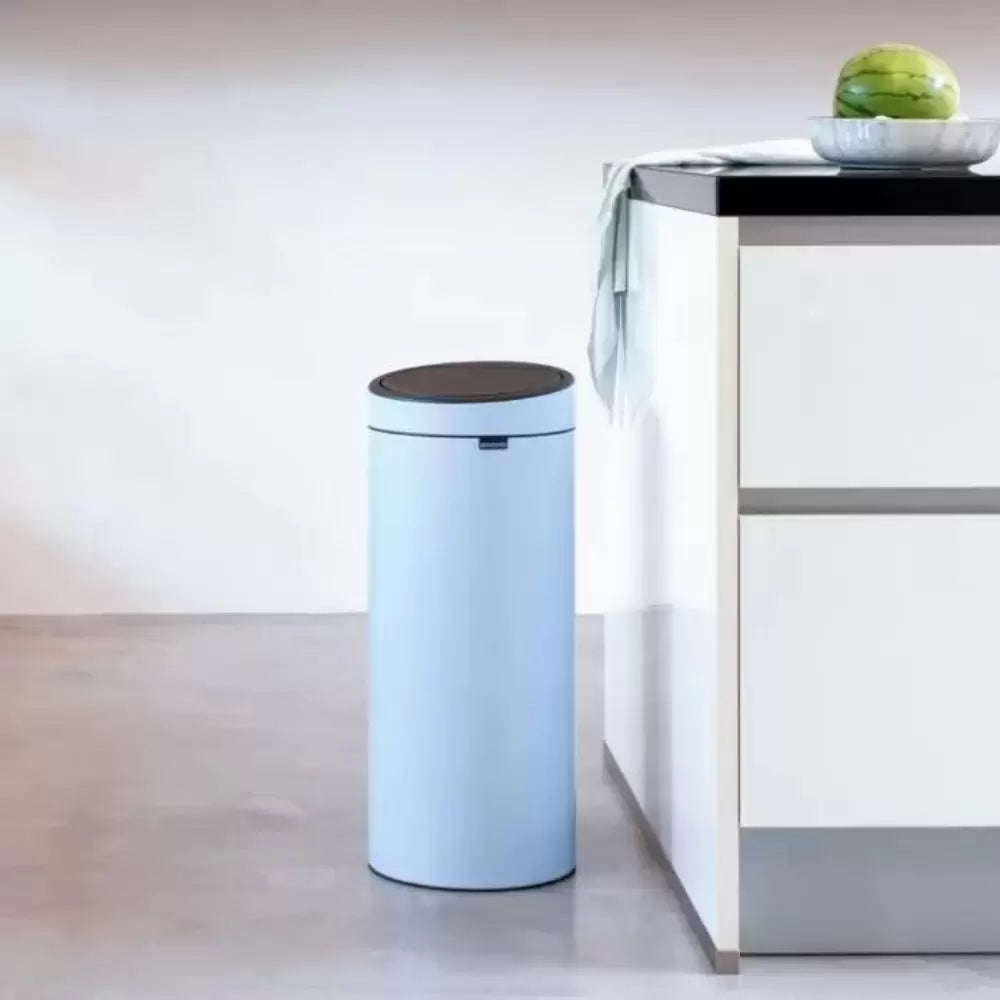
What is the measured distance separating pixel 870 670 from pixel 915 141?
583 mm

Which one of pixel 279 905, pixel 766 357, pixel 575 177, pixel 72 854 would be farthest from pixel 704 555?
pixel 575 177

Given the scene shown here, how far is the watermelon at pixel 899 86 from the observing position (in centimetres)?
219

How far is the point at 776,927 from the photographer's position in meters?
2.17

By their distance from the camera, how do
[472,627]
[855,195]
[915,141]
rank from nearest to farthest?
1. [855,195]
2. [915,141]
3. [472,627]

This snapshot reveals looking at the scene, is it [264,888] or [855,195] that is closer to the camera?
[855,195]

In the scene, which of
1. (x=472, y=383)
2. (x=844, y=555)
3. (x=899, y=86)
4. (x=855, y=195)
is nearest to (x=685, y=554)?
(x=844, y=555)

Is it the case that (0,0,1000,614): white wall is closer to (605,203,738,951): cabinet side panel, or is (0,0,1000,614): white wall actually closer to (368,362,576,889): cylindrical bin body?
(605,203,738,951): cabinet side panel

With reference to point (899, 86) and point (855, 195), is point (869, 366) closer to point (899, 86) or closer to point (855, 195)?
point (855, 195)

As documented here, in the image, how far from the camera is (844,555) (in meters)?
2.04

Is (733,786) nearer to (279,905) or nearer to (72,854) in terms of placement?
(279,905)

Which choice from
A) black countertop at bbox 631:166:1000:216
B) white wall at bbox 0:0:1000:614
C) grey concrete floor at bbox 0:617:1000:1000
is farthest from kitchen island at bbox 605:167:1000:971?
white wall at bbox 0:0:1000:614

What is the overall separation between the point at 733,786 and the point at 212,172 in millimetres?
2223

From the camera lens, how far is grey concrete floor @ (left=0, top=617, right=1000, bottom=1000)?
2100mm

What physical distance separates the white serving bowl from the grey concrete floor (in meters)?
0.89
